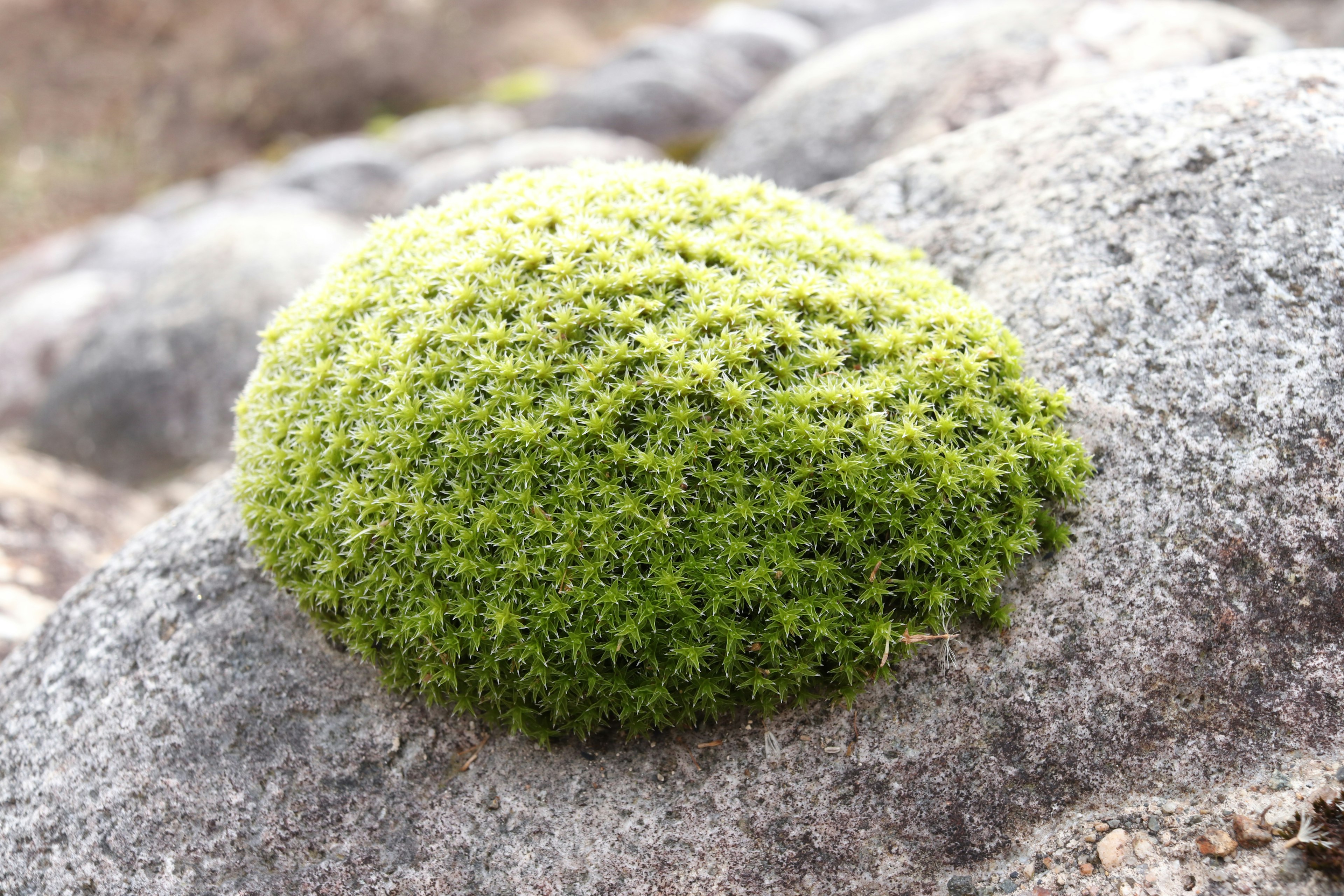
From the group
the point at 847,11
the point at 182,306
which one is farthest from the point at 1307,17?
the point at 182,306

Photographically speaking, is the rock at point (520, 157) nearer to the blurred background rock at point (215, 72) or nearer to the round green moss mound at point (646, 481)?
the round green moss mound at point (646, 481)

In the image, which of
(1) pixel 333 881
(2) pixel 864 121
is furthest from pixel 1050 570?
(2) pixel 864 121

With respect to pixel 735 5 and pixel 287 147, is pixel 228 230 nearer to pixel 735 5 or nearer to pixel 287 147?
pixel 287 147

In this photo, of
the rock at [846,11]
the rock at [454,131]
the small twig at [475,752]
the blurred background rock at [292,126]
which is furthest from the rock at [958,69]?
the rock at [846,11]

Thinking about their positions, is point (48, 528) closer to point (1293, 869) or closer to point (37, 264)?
point (1293, 869)

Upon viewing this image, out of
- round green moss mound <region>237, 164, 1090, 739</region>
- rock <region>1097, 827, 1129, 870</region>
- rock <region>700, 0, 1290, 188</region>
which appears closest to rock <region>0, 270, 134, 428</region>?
rock <region>700, 0, 1290, 188</region>

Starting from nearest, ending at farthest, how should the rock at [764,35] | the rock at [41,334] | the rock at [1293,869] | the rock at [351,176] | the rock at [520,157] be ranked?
the rock at [1293,869]
the rock at [520,157]
the rock at [41,334]
the rock at [351,176]
the rock at [764,35]

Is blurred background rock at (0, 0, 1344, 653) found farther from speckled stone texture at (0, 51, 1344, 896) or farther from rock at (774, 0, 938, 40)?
speckled stone texture at (0, 51, 1344, 896)
